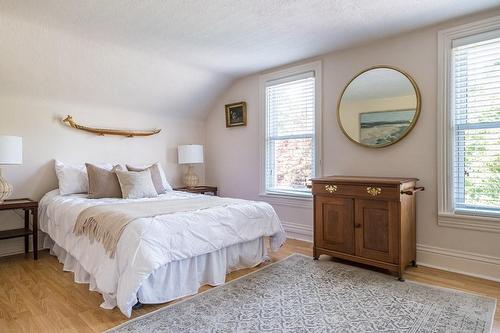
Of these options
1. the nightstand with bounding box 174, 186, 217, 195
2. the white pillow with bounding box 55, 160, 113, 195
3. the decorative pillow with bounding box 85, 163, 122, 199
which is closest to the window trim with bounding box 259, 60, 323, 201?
the nightstand with bounding box 174, 186, 217, 195

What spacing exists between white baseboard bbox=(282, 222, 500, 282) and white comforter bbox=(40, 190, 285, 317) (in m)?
1.45

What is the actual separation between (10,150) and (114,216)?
164cm

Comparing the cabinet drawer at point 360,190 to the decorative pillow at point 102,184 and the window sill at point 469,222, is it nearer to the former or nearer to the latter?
the window sill at point 469,222

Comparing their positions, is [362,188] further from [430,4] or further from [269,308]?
[430,4]

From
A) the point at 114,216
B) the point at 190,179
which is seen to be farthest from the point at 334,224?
the point at 190,179

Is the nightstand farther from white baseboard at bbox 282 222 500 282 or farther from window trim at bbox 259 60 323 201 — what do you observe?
white baseboard at bbox 282 222 500 282

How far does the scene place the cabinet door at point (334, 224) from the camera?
309cm

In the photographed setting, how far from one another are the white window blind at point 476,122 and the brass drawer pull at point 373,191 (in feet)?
2.64

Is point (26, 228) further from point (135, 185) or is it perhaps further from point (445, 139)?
point (445, 139)

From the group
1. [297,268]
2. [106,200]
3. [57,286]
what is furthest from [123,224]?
[297,268]

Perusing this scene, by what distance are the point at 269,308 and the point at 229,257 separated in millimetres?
778

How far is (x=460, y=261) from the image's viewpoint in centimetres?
298

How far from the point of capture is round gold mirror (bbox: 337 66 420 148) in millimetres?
3250

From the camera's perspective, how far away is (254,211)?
3109 millimetres
